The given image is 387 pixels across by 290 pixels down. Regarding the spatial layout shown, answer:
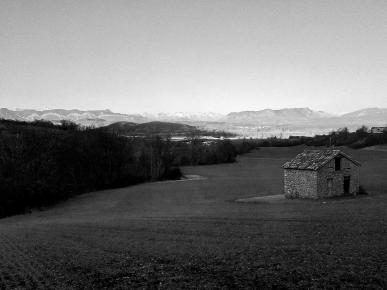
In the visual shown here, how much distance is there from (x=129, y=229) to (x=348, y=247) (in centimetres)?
1783

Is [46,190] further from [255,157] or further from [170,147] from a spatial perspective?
[255,157]

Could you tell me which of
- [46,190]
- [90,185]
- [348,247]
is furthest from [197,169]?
[348,247]

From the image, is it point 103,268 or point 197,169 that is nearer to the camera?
point 103,268

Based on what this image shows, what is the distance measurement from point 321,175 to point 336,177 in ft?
10.7

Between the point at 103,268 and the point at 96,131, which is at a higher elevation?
the point at 96,131

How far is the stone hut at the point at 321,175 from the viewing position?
179 feet

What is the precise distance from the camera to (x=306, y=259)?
19688 mm

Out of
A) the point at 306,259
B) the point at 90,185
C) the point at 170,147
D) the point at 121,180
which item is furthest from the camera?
the point at 170,147

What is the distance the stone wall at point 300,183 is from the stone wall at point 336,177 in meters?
0.80

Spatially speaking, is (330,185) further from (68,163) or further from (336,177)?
(68,163)

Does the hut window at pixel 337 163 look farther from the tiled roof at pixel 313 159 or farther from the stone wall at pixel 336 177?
the tiled roof at pixel 313 159

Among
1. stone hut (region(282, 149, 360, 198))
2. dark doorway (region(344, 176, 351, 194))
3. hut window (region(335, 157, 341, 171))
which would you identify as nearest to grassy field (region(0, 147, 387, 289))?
stone hut (region(282, 149, 360, 198))

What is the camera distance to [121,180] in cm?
9525

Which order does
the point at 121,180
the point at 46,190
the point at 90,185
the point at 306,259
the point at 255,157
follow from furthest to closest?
the point at 255,157 < the point at 121,180 < the point at 90,185 < the point at 46,190 < the point at 306,259
